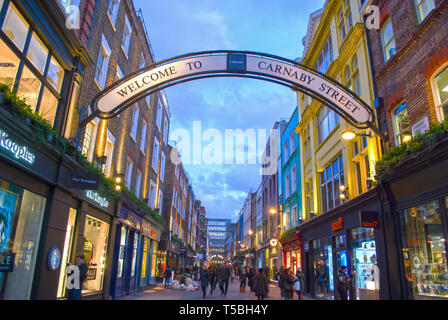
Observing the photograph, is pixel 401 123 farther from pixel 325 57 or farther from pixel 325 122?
pixel 325 57

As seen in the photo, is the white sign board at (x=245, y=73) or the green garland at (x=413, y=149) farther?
the white sign board at (x=245, y=73)

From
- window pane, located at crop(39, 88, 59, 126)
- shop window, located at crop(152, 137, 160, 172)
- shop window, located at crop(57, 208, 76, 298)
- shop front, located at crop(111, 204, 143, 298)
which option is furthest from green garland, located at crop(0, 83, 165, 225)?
shop window, located at crop(152, 137, 160, 172)

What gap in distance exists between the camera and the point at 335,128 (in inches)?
692

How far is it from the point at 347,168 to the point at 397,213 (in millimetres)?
4881

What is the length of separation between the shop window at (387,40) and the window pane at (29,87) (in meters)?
11.7

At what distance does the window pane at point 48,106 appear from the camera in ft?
29.5

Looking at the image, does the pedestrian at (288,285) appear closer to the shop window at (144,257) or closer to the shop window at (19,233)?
the shop window at (19,233)

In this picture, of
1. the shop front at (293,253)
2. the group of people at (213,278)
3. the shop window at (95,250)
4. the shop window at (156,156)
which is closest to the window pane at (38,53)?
the shop window at (95,250)

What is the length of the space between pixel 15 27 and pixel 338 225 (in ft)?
48.0

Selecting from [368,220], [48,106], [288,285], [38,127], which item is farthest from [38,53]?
[288,285]

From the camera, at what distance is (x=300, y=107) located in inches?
1006

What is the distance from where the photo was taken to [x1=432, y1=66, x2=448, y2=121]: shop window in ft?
29.2

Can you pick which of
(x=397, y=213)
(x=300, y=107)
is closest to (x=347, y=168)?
(x=397, y=213)
